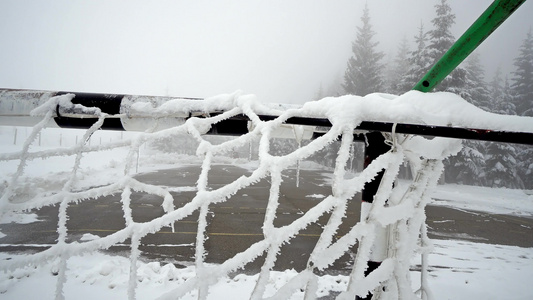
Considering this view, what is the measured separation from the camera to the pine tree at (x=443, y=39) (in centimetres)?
1647

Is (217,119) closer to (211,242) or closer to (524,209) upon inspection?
(211,242)

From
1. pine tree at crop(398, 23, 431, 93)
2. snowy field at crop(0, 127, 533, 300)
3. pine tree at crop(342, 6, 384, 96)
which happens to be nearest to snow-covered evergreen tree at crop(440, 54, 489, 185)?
pine tree at crop(398, 23, 431, 93)

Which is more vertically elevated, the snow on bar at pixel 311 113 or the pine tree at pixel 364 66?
the pine tree at pixel 364 66

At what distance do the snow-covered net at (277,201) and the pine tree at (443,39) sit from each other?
63.9 ft

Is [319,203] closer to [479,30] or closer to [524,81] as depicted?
[479,30]

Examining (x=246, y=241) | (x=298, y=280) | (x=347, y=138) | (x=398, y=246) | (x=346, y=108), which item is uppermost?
(x=346, y=108)

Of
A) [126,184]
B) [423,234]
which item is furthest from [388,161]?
[126,184]

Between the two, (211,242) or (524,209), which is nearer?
(211,242)

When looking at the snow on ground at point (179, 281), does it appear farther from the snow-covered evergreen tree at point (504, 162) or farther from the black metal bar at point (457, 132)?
the snow-covered evergreen tree at point (504, 162)

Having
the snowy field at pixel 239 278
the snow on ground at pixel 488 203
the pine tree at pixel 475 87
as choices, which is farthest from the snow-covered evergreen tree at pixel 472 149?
the snowy field at pixel 239 278

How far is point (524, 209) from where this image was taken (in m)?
11.9

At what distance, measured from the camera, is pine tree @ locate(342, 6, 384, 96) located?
875 inches

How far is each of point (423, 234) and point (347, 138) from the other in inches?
36.4

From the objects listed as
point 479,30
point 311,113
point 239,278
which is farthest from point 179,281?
point 479,30
